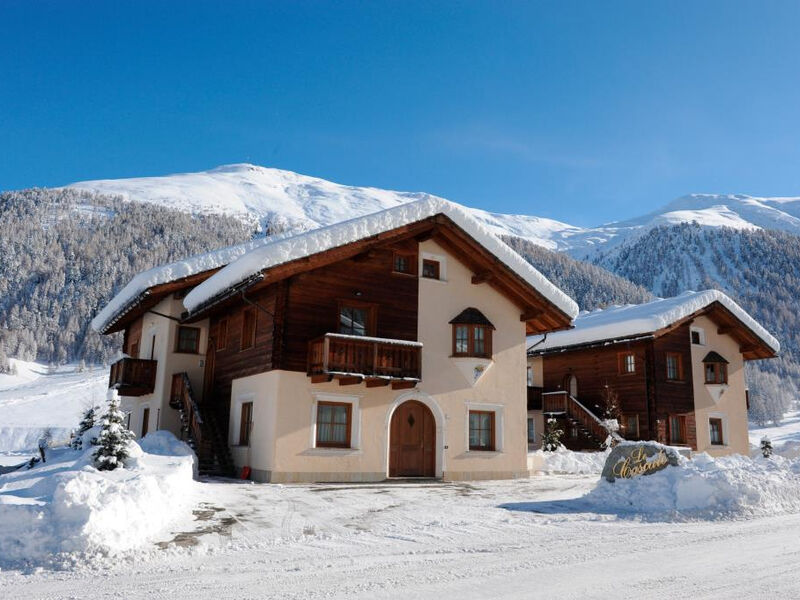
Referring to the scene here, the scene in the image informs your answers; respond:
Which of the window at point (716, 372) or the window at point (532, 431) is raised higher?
the window at point (716, 372)

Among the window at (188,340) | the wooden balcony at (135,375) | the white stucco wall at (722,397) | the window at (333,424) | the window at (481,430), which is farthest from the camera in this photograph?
the white stucco wall at (722,397)

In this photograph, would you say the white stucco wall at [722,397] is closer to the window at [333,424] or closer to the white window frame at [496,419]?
the white window frame at [496,419]

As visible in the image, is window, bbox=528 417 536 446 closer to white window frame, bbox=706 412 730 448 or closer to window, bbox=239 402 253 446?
white window frame, bbox=706 412 730 448

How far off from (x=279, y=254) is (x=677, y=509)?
440 inches

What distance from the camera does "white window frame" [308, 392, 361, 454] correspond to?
64.0 ft

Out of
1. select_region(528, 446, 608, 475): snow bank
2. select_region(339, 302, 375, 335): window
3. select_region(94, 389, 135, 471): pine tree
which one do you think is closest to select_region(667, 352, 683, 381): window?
select_region(528, 446, 608, 475): snow bank

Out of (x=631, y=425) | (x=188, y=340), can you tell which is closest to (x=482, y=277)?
(x=188, y=340)

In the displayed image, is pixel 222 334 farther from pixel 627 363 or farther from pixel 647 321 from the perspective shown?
pixel 627 363

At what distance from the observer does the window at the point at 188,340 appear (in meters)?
24.9

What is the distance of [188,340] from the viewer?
82.1 feet

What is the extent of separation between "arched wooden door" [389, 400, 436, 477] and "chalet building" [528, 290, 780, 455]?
416 inches

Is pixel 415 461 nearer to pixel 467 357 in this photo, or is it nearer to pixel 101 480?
pixel 467 357

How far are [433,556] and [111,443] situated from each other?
24.6ft

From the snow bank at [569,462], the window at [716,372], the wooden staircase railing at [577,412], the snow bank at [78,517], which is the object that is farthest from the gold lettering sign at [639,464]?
the window at [716,372]
